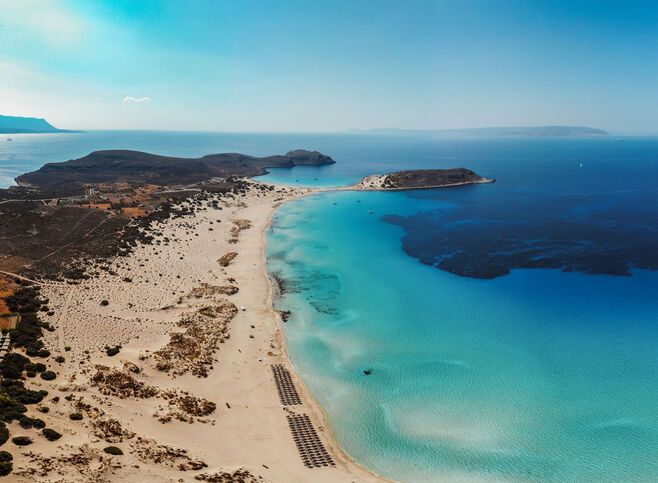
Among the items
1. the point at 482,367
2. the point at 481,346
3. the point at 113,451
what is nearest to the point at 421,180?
the point at 481,346

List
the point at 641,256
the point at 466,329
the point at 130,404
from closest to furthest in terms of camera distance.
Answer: the point at 130,404 → the point at 466,329 → the point at 641,256

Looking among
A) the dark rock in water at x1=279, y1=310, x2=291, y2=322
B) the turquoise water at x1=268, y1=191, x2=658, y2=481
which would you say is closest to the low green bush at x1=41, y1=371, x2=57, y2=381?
the turquoise water at x1=268, y1=191, x2=658, y2=481

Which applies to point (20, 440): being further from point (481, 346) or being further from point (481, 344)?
point (481, 344)

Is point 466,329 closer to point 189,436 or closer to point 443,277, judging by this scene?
point 443,277

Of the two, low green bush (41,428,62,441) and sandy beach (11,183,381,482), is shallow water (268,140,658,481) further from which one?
low green bush (41,428,62,441)

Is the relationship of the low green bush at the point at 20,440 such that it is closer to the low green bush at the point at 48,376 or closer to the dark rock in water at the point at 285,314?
the low green bush at the point at 48,376

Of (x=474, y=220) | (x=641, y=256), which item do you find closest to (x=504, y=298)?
(x=641, y=256)
